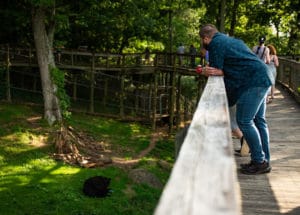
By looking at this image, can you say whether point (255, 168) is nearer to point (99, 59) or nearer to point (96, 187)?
point (96, 187)

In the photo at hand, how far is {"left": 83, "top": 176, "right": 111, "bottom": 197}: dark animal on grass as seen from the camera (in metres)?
16.2

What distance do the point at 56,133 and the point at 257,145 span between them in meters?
15.0

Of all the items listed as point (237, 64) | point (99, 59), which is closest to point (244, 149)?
Answer: point (237, 64)

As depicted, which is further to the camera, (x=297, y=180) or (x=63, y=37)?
(x=63, y=37)

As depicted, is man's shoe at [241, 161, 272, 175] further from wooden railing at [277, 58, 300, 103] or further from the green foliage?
the green foliage

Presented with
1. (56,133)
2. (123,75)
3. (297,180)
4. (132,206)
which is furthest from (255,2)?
(297,180)

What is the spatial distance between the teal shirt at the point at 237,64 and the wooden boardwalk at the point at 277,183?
1.09 meters

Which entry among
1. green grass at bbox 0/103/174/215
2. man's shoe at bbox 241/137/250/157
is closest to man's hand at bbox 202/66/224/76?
man's shoe at bbox 241/137/250/157

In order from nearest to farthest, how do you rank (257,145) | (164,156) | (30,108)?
(257,145), (164,156), (30,108)

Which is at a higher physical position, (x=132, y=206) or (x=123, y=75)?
(x=123, y=75)

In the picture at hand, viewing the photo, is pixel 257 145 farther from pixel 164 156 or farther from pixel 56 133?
pixel 164 156

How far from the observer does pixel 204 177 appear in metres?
2.09

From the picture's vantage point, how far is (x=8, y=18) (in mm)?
24062

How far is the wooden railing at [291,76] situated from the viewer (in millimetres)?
17656
